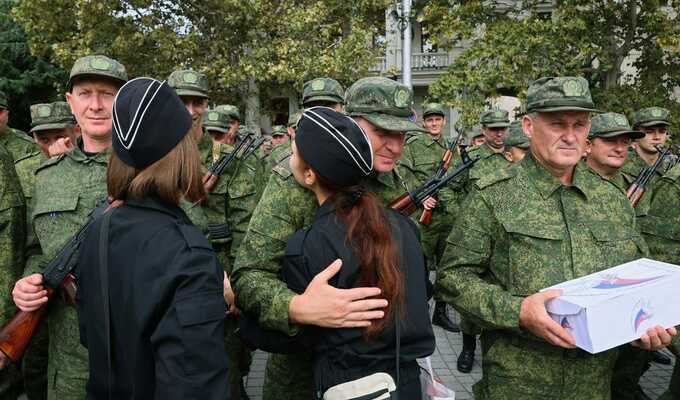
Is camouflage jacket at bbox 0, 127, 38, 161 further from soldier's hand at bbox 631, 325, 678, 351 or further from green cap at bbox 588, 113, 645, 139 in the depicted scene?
soldier's hand at bbox 631, 325, 678, 351

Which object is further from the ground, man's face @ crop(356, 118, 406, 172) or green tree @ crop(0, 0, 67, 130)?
green tree @ crop(0, 0, 67, 130)

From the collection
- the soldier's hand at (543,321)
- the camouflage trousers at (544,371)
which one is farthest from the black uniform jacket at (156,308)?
the camouflage trousers at (544,371)

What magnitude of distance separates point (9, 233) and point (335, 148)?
1.92 m

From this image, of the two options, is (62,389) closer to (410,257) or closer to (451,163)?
(410,257)

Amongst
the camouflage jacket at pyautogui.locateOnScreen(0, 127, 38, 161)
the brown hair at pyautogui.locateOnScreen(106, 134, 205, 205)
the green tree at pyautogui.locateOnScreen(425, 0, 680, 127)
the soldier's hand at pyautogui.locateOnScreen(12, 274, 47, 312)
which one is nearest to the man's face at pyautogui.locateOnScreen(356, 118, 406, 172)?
the brown hair at pyautogui.locateOnScreen(106, 134, 205, 205)

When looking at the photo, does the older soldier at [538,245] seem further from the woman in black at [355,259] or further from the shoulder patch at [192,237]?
the shoulder patch at [192,237]

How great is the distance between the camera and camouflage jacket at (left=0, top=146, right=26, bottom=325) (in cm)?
282

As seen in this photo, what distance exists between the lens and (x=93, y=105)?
9.46 ft

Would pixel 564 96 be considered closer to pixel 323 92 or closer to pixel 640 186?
pixel 640 186

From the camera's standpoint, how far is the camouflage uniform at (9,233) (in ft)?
9.25

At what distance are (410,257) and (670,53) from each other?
14.2 metres

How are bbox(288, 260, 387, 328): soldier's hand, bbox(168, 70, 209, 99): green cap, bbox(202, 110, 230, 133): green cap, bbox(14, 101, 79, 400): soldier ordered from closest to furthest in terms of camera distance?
bbox(288, 260, 387, 328): soldier's hand
bbox(14, 101, 79, 400): soldier
bbox(168, 70, 209, 99): green cap
bbox(202, 110, 230, 133): green cap

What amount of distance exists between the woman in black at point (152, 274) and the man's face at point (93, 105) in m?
1.12

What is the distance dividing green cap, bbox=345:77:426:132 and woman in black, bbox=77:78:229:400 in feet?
3.36
